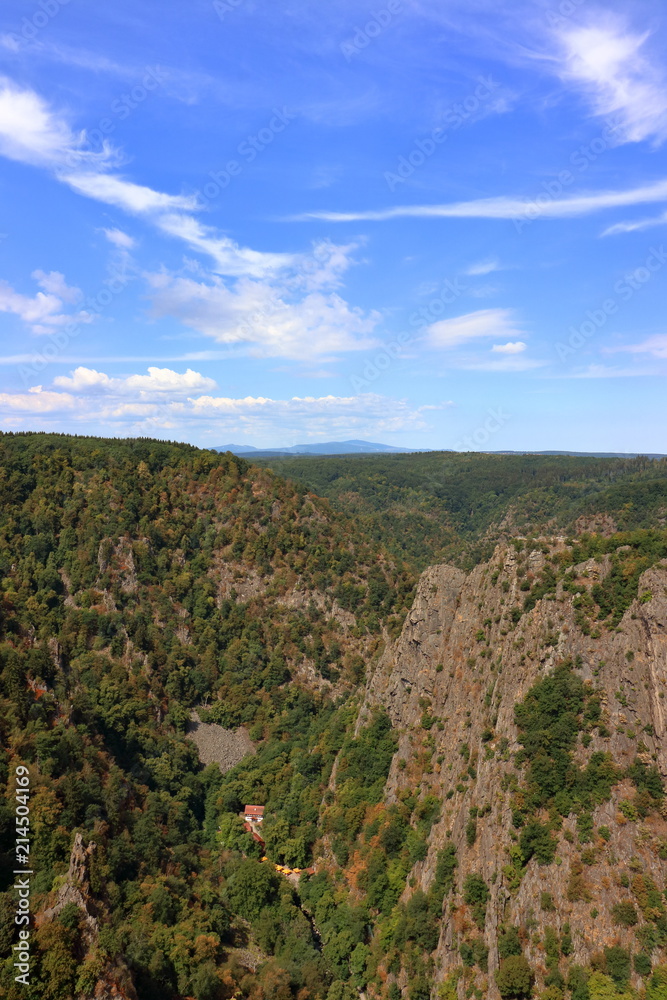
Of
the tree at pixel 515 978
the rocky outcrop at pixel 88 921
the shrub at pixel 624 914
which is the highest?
the shrub at pixel 624 914

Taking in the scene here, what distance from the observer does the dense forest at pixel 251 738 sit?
1929 inches

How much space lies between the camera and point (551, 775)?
48844 millimetres

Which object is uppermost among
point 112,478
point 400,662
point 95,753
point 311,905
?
point 112,478

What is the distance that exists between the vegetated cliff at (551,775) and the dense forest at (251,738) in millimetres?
312

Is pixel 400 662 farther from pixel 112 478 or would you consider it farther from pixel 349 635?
pixel 112 478

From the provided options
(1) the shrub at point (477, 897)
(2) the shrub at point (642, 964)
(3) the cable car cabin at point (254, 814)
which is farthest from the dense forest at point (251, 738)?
(3) the cable car cabin at point (254, 814)

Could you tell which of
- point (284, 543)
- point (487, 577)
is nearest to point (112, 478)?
point (284, 543)

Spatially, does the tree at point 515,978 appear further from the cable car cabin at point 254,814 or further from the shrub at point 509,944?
the cable car cabin at point 254,814

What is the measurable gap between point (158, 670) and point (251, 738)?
2062cm

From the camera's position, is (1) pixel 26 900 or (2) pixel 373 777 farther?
(2) pixel 373 777

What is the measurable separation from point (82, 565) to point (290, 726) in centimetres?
5013

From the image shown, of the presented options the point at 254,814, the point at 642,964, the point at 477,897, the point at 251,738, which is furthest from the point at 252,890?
the point at 642,964

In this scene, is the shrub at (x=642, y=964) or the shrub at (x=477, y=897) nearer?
the shrub at (x=642, y=964)

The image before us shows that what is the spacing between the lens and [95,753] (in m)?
75.7
